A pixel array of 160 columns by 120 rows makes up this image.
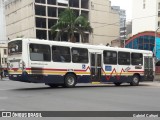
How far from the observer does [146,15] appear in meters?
77.2

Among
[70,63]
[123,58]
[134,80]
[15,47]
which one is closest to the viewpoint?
[15,47]

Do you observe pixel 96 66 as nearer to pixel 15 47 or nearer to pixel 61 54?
pixel 61 54

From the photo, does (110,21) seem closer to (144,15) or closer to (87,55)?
(144,15)

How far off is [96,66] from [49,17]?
57.4 meters

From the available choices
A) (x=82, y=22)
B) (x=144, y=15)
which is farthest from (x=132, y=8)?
(x=82, y=22)

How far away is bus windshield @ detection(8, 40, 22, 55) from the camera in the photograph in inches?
780

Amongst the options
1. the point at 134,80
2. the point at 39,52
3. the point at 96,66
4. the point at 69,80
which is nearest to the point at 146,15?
the point at 134,80

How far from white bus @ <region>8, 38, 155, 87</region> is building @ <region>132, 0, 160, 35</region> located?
50473mm

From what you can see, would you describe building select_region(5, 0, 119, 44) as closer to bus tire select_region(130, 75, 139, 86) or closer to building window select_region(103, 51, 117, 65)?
bus tire select_region(130, 75, 139, 86)

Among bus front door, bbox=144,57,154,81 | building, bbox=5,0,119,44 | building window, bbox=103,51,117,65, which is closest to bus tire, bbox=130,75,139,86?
bus front door, bbox=144,57,154,81

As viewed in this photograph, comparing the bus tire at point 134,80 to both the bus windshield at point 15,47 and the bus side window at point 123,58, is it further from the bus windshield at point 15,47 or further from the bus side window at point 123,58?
the bus windshield at point 15,47

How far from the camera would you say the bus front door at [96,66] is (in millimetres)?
23172

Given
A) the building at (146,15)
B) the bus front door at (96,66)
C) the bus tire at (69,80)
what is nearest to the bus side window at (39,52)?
the bus tire at (69,80)

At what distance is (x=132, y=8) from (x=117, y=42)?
28.5 metres
